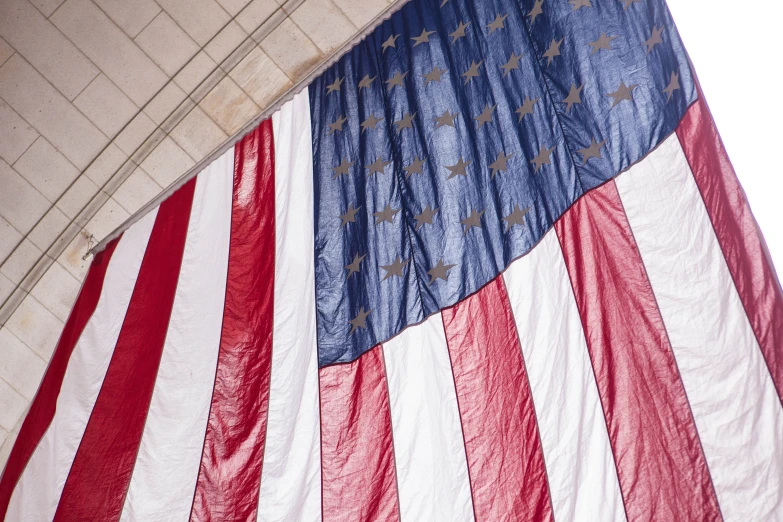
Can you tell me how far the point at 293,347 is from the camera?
13.4 ft

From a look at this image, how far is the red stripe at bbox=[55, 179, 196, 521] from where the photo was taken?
153 inches

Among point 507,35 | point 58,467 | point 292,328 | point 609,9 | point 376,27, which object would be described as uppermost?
Answer: point 376,27

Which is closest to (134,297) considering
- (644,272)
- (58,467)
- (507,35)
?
(58,467)

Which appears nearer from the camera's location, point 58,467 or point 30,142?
point 58,467

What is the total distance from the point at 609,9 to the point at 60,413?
395cm

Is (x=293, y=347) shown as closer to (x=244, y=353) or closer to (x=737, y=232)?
(x=244, y=353)

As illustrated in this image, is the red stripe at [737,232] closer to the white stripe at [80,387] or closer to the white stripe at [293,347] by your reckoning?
the white stripe at [293,347]

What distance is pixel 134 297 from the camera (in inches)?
185

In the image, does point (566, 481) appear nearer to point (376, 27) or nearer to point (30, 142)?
point (376, 27)

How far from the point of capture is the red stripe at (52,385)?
421 cm

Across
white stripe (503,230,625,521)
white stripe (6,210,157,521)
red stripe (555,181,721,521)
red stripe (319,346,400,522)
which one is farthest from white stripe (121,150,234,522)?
red stripe (555,181,721,521)

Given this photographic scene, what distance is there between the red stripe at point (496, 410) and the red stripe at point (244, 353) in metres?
1.17

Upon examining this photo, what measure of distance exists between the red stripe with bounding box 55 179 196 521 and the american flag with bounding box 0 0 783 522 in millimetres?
14

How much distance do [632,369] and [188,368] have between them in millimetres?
2536
